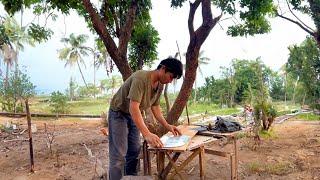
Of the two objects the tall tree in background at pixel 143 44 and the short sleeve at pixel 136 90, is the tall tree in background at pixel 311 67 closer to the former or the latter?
the tall tree in background at pixel 143 44

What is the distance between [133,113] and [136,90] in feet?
0.69

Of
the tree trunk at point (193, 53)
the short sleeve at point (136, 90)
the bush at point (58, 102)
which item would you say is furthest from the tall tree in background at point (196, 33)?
the bush at point (58, 102)

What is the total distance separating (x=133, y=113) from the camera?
3.39m

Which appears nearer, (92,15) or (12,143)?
(92,15)

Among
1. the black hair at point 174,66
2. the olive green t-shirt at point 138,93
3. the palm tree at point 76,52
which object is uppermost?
the palm tree at point 76,52

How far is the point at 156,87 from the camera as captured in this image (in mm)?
3744

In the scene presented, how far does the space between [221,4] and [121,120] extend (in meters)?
3.57

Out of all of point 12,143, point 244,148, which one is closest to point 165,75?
point 244,148

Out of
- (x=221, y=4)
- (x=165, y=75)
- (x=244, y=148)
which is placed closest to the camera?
(x=165, y=75)

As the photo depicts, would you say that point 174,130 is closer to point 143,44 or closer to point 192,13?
point 192,13

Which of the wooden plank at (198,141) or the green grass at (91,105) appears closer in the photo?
the wooden plank at (198,141)

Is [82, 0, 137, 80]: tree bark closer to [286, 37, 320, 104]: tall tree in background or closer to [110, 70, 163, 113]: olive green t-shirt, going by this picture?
[110, 70, 163, 113]: olive green t-shirt

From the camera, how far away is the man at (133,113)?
344cm

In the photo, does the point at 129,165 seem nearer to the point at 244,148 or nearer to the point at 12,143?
the point at 244,148
